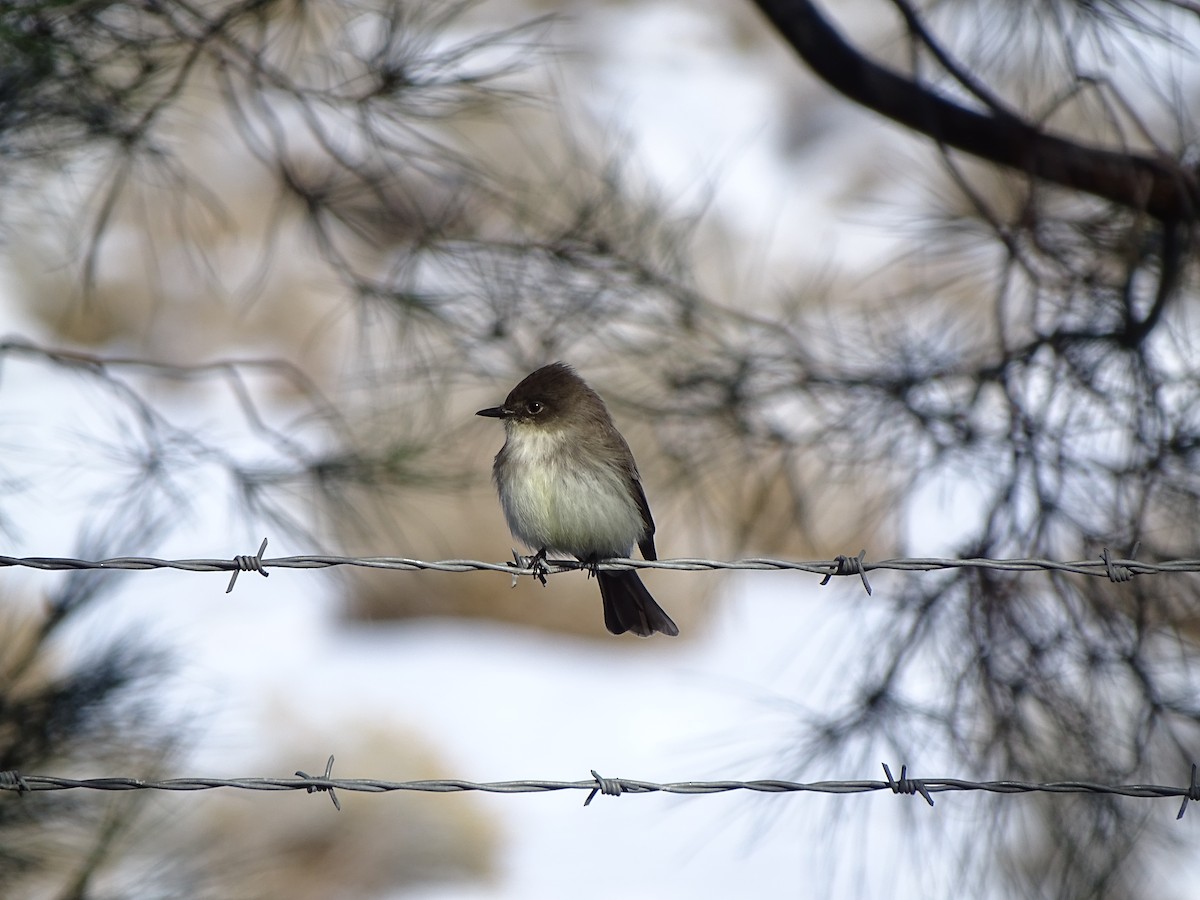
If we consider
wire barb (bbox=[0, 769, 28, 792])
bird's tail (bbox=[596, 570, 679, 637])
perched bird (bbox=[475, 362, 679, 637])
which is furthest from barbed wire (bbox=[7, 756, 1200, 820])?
bird's tail (bbox=[596, 570, 679, 637])

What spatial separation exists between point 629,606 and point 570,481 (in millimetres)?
469

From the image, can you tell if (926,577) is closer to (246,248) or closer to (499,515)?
(499,515)

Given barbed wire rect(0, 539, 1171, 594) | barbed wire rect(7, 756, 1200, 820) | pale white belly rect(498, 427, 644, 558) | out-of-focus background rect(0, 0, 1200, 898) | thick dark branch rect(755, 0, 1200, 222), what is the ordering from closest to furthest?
barbed wire rect(7, 756, 1200, 820), barbed wire rect(0, 539, 1171, 594), out-of-focus background rect(0, 0, 1200, 898), thick dark branch rect(755, 0, 1200, 222), pale white belly rect(498, 427, 644, 558)

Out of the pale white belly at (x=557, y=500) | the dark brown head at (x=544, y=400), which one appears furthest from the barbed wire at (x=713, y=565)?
the dark brown head at (x=544, y=400)

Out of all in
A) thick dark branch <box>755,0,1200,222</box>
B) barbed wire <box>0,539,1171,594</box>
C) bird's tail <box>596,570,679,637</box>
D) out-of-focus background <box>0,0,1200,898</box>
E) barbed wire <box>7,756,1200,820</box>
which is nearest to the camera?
barbed wire <box>7,756,1200,820</box>

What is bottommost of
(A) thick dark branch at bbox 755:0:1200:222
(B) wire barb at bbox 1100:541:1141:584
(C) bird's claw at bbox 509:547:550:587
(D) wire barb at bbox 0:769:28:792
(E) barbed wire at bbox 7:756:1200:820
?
(D) wire barb at bbox 0:769:28:792

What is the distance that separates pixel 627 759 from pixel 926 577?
22.2ft

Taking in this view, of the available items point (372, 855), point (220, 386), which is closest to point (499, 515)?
point (372, 855)

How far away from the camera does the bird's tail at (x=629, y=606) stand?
13.4 feet

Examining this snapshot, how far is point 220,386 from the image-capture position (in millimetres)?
13523

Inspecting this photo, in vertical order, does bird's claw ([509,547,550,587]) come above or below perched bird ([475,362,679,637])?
below

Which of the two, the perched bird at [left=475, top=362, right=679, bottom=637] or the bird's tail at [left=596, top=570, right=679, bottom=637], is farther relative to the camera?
the bird's tail at [left=596, top=570, right=679, bottom=637]

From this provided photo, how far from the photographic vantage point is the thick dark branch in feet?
12.3

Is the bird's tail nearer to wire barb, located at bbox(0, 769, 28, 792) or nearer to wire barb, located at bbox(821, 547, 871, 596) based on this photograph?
wire barb, located at bbox(821, 547, 871, 596)
